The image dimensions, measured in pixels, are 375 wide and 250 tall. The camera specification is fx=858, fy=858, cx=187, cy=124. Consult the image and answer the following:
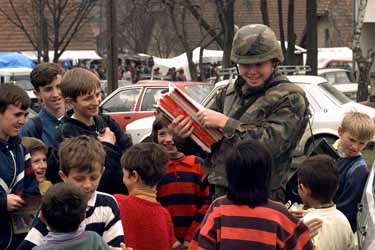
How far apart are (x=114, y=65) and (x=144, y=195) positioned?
52.0 feet

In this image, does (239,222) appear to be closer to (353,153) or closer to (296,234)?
(296,234)

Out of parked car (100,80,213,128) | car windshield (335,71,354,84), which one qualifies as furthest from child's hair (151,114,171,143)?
car windshield (335,71,354,84)

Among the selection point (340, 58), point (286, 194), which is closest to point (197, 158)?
point (286, 194)

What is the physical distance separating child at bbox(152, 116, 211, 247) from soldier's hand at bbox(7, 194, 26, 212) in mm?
1078

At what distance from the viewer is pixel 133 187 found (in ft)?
16.5

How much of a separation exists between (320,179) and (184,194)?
3.48ft

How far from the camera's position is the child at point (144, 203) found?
16.2 ft

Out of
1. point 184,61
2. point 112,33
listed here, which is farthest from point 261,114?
point 184,61

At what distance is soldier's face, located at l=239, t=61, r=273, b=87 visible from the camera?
4.71 meters

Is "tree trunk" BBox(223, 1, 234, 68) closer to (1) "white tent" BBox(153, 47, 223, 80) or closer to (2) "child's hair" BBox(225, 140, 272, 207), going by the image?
(1) "white tent" BBox(153, 47, 223, 80)

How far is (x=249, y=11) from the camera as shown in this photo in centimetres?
5025

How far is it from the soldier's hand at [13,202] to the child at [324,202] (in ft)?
5.19

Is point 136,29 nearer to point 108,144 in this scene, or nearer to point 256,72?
point 108,144

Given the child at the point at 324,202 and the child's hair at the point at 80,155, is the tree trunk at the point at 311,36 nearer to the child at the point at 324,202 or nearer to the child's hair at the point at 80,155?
the child at the point at 324,202
